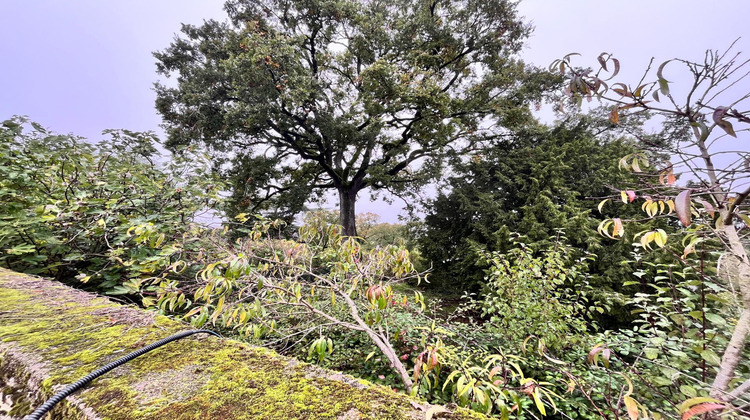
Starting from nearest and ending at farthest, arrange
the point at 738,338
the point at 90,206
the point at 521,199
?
1. the point at 738,338
2. the point at 90,206
3. the point at 521,199

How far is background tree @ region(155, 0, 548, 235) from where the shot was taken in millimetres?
7750

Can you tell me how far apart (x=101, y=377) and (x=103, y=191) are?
2.98 meters

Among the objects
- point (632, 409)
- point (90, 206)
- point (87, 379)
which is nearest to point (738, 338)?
point (632, 409)

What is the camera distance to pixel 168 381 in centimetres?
76

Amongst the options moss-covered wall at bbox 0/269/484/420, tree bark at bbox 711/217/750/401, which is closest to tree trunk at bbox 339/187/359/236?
moss-covered wall at bbox 0/269/484/420

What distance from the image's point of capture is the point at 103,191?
9.20 ft

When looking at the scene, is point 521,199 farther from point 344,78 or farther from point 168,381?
point 168,381

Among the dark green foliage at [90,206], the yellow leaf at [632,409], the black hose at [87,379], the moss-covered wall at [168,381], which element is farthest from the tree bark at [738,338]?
the dark green foliage at [90,206]

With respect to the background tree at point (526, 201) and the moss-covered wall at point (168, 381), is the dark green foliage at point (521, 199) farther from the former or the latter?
the moss-covered wall at point (168, 381)

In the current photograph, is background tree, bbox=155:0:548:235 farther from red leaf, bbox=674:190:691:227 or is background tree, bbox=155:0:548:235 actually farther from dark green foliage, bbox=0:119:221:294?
red leaf, bbox=674:190:691:227

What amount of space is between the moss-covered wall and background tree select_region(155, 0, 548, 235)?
7494mm

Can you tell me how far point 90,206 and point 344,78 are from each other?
8.74m

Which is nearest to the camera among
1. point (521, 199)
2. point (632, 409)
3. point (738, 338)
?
point (632, 409)

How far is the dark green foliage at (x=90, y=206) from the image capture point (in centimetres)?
217
